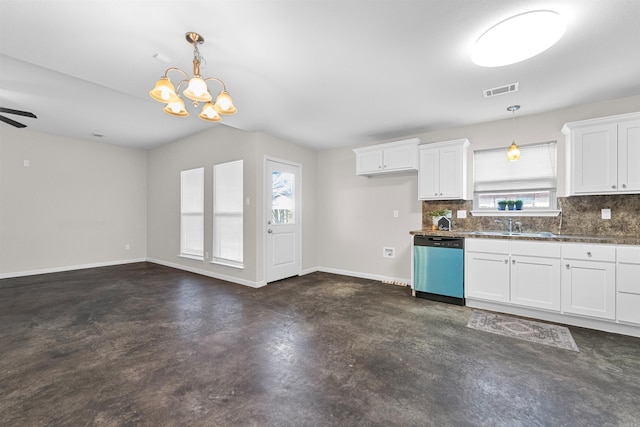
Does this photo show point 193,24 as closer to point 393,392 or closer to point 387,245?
point 393,392

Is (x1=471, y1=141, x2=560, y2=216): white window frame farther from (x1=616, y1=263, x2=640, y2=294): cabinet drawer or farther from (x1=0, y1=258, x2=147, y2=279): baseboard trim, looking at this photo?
(x1=0, y1=258, x2=147, y2=279): baseboard trim

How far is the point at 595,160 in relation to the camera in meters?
2.99

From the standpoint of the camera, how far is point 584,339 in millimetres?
2557

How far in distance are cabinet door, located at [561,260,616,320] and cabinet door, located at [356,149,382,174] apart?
8.86 feet

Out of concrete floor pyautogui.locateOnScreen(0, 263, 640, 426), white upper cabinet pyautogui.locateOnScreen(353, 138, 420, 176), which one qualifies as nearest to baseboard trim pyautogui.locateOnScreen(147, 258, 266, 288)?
concrete floor pyautogui.locateOnScreen(0, 263, 640, 426)

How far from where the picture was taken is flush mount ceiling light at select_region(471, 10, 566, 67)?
5.96 ft

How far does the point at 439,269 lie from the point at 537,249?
1.11 metres

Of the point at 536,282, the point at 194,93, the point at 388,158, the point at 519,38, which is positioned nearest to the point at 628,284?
the point at 536,282

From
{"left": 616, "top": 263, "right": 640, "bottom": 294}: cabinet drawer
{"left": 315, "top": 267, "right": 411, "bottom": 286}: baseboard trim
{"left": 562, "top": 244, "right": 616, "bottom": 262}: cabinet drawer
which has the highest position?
{"left": 562, "top": 244, "right": 616, "bottom": 262}: cabinet drawer

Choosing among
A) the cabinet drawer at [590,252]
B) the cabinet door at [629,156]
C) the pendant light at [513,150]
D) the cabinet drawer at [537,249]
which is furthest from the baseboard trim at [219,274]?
the cabinet door at [629,156]

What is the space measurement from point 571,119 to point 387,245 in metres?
3.01

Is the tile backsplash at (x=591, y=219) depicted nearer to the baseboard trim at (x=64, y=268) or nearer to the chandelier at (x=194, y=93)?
the chandelier at (x=194, y=93)

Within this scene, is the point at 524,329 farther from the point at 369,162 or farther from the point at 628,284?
the point at 369,162

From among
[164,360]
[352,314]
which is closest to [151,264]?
[164,360]
